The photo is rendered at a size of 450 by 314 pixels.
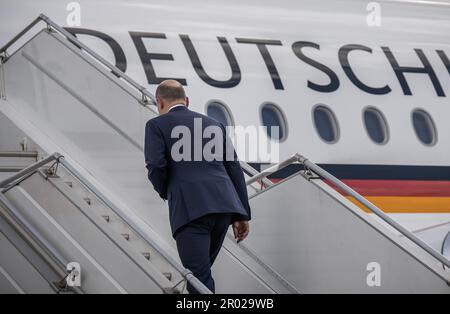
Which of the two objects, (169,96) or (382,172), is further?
(382,172)

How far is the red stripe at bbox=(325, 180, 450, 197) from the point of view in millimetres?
8422

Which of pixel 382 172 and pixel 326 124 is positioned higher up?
pixel 326 124

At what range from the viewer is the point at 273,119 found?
838cm

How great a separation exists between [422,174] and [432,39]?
169cm

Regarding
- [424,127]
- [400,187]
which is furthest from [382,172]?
[424,127]

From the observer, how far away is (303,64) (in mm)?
8695

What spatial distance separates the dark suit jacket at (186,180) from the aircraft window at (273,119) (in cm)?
353

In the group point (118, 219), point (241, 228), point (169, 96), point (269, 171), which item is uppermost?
point (169, 96)

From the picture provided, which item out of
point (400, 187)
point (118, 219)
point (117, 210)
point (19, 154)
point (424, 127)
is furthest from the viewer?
point (424, 127)

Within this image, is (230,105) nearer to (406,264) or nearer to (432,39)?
(432,39)

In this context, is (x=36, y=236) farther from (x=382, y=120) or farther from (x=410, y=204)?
(x=382, y=120)

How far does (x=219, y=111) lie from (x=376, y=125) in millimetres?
1699

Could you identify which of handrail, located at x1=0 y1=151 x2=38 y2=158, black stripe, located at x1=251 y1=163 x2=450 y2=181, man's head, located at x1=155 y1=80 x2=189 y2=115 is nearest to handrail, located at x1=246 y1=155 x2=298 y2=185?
man's head, located at x1=155 y1=80 x2=189 y2=115

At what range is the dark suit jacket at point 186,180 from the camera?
180 inches
